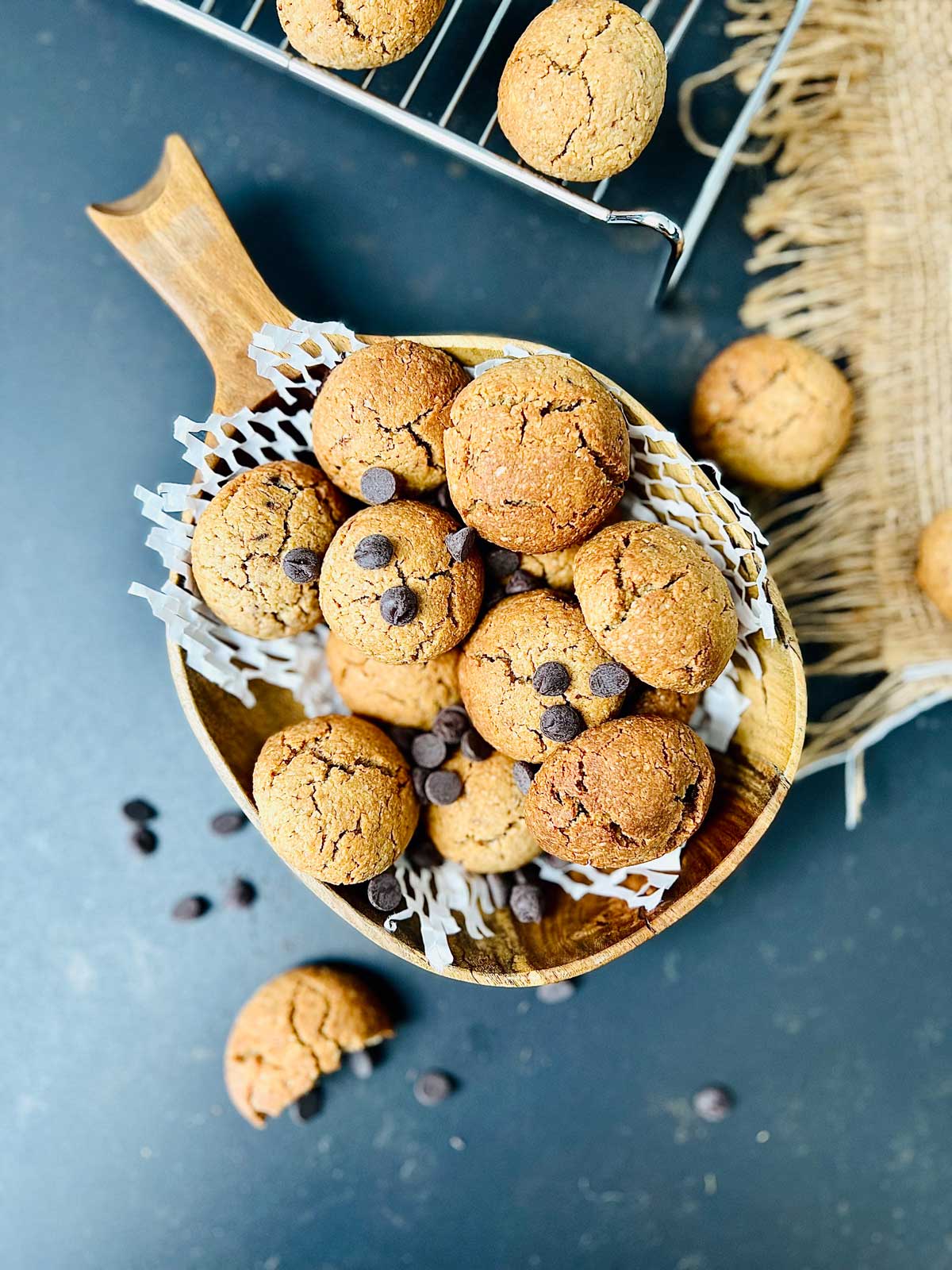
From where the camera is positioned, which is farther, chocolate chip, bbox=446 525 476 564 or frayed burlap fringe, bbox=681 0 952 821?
frayed burlap fringe, bbox=681 0 952 821

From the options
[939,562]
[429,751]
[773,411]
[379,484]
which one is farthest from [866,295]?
[429,751]

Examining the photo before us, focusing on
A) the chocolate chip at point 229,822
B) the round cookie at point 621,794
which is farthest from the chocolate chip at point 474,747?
the chocolate chip at point 229,822

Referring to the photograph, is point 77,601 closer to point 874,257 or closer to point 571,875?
point 571,875

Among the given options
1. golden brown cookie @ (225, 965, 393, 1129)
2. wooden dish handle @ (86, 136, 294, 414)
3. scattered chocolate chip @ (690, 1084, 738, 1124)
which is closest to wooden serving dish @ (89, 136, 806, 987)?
wooden dish handle @ (86, 136, 294, 414)

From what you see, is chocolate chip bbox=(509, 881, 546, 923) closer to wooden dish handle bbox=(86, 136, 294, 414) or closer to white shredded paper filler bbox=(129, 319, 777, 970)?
white shredded paper filler bbox=(129, 319, 777, 970)

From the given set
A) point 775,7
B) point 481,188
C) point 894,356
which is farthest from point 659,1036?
point 775,7

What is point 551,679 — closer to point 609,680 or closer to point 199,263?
point 609,680
